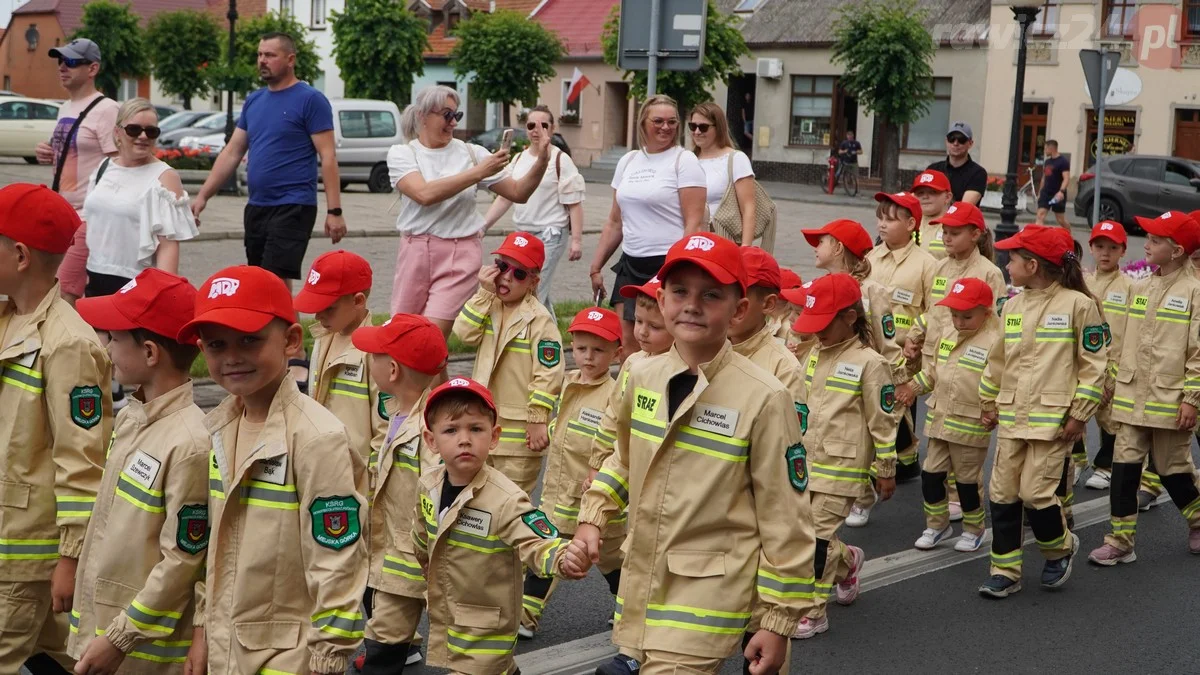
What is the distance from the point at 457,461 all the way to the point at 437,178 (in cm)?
353

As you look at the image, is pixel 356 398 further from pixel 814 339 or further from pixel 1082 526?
pixel 1082 526

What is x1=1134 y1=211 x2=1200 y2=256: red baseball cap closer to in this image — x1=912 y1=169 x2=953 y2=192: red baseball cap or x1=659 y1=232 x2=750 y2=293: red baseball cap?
x1=912 y1=169 x2=953 y2=192: red baseball cap

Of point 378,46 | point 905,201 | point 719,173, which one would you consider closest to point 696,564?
point 719,173

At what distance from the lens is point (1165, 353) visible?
26.3 ft

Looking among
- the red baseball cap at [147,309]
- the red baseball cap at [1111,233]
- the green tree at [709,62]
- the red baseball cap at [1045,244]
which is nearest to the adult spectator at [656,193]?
the red baseball cap at [1045,244]

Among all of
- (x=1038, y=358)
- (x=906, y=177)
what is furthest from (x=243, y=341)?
(x=906, y=177)

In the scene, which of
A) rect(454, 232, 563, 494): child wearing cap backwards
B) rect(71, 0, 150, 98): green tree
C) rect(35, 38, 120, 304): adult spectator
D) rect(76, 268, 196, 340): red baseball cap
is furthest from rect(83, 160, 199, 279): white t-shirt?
rect(71, 0, 150, 98): green tree

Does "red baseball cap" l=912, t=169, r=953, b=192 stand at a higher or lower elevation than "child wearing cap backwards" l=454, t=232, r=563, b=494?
higher

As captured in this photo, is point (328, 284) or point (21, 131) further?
point (21, 131)

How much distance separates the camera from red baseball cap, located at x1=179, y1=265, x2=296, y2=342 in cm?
364

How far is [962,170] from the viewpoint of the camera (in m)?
11.0

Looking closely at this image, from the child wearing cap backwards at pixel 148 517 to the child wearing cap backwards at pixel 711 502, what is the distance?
111cm

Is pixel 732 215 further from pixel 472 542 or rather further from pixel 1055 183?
pixel 1055 183

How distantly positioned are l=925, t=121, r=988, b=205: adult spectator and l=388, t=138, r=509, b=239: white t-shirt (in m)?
4.37
